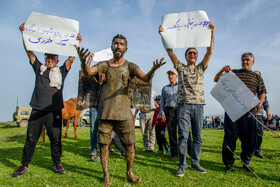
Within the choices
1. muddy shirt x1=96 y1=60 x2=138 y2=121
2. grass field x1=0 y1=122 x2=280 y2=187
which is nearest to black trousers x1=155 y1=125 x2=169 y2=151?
grass field x1=0 y1=122 x2=280 y2=187

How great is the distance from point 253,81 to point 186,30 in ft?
6.23

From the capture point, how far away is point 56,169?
392 cm

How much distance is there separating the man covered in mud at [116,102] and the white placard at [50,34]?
41.9 inches

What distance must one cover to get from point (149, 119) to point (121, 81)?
3916 mm

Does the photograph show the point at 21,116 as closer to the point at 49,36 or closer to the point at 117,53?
the point at 49,36

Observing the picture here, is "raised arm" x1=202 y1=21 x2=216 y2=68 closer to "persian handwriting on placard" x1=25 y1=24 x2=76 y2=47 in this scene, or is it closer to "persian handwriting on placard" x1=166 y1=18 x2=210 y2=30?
"persian handwriting on placard" x1=166 y1=18 x2=210 y2=30

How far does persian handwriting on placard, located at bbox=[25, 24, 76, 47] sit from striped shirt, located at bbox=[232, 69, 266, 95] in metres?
3.83

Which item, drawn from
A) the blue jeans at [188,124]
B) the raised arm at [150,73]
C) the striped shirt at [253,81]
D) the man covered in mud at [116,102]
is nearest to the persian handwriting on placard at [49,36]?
the man covered in mud at [116,102]

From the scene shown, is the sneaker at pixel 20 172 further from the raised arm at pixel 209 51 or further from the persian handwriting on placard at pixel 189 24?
the raised arm at pixel 209 51

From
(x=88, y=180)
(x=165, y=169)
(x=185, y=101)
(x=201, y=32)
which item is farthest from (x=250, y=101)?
(x=88, y=180)

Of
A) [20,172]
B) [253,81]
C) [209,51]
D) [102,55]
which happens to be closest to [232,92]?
[253,81]

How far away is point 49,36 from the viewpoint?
13.3 feet

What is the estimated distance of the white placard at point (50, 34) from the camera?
3955mm

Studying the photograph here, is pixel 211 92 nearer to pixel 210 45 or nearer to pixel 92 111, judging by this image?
pixel 210 45
